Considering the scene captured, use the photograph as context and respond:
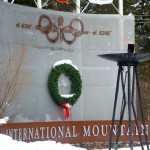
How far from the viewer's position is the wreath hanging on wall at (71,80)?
51.6 ft

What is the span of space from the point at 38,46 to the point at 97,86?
2535mm

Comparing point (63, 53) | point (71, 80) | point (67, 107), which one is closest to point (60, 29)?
point (63, 53)

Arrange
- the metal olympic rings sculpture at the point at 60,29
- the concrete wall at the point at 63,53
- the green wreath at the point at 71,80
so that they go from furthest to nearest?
the metal olympic rings sculpture at the point at 60,29 → the green wreath at the point at 71,80 → the concrete wall at the point at 63,53

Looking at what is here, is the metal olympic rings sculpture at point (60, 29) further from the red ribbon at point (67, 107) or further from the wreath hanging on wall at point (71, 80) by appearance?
the red ribbon at point (67, 107)

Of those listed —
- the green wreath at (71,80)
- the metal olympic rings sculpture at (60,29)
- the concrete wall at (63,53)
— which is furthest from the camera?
A: the metal olympic rings sculpture at (60,29)

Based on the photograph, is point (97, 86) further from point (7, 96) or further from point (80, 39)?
point (7, 96)

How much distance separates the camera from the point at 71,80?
642 inches

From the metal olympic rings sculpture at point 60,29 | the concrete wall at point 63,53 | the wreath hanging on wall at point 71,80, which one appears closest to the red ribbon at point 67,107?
the wreath hanging on wall at point 71,80

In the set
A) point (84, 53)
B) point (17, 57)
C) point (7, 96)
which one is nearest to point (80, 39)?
point (84, 53)

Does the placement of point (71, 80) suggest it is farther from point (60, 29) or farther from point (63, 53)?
point (60, 29)

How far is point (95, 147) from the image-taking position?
13820 millimetres

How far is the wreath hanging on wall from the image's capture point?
15.7 m

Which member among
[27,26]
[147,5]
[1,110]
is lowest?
[1,110]

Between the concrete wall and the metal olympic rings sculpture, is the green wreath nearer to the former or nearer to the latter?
the concrete wall
